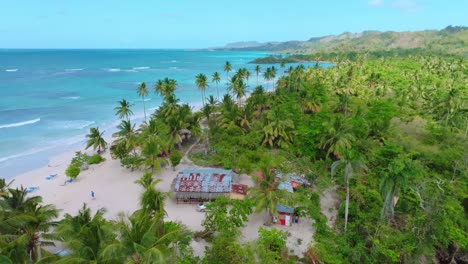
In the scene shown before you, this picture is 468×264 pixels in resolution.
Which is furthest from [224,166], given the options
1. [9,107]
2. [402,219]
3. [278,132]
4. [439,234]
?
[9,107]

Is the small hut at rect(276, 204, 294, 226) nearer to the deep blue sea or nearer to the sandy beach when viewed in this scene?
the sandy beach

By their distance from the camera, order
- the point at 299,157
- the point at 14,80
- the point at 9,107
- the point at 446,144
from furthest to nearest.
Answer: the point at 14,80 < the point at 9,107 < the point at 299,157 < the point at 446,144

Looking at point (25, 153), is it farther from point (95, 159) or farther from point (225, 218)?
point (225, 218)

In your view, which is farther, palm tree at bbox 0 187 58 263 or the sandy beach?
the sandy beach

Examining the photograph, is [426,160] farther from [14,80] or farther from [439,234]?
[14,80]

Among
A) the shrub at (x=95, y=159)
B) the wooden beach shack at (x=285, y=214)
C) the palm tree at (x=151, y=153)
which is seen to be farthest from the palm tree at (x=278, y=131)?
the shrub at (x=95, y=159)

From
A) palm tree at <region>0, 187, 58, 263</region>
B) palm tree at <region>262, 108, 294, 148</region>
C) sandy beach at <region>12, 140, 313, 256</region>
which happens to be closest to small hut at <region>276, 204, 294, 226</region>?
sandy beach at <region>12, 140, 313, 256</region>
